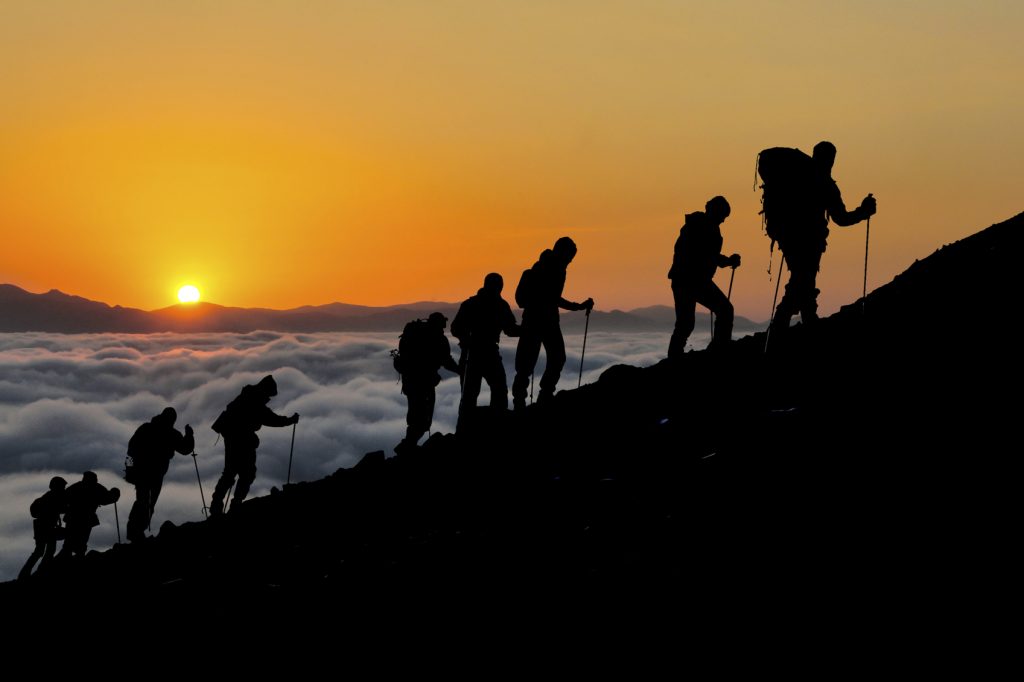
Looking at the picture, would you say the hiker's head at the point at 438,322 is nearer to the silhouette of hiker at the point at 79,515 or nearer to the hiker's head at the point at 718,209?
the hiker's head at the point at 718,209

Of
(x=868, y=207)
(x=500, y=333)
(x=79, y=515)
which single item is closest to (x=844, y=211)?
(x=868, y=207)

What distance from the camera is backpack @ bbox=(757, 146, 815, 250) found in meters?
12.9

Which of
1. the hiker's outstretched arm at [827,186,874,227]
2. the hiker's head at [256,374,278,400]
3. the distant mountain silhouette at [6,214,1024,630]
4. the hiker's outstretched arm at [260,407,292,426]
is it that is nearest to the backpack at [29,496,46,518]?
the distant mountain silhouette at [6,214,1024,630]

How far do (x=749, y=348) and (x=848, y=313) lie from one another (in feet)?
5.61

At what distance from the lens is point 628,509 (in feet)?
30.8

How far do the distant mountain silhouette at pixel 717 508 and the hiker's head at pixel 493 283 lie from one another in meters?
2.10

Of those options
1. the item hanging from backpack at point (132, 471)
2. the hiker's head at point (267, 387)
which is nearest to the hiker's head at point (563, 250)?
the hiker's head at point (267, 387)

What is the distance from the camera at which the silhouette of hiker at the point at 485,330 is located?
15734mm

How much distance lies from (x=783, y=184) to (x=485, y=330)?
512 centimetres

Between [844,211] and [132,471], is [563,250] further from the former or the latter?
[132,471]

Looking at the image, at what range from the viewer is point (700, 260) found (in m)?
14.8

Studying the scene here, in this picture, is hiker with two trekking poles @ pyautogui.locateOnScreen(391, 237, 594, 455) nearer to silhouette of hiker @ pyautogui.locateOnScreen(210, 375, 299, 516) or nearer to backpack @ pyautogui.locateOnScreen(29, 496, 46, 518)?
silhouette of hiker @ pyautogui.locateOnScreen(210, 375, 299, 516)

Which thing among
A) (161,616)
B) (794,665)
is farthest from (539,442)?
(794,665)

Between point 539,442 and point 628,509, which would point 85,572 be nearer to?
point 539,442
